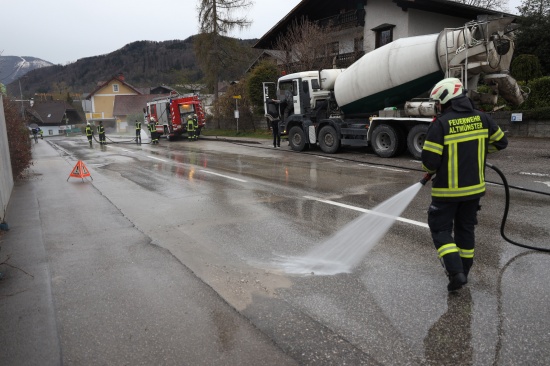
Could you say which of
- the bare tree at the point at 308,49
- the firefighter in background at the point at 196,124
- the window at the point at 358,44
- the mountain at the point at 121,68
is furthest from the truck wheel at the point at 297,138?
the mountain at the point at 121,68

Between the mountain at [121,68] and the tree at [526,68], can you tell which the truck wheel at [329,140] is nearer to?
the tree at [526,68]

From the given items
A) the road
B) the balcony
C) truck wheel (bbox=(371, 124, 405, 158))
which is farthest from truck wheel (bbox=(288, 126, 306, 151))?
the balcony

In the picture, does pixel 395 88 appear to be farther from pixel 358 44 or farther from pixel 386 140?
pixel 358 44

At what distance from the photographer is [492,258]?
4.53m

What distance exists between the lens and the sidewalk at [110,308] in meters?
3.02

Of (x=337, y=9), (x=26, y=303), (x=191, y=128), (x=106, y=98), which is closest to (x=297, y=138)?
(x=191, y=128)

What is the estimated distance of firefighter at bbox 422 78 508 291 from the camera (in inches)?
143

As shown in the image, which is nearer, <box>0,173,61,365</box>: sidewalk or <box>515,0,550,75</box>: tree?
<box>0,173,61,365</box>: sidewalk

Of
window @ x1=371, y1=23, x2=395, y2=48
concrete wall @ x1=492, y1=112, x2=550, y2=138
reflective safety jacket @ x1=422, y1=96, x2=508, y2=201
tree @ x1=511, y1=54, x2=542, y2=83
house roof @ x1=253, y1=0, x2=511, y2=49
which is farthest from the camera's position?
window @ x1=371, y1=23, x2=395, y2=48

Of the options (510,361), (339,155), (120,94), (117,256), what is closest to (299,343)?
(510,361)

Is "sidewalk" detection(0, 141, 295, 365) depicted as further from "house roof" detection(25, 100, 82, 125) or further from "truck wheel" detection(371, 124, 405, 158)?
"house roof" detection(25, 100, 82, 125)

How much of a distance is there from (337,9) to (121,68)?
119 m

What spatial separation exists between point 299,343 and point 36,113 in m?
93.9

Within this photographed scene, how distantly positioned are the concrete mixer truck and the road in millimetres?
3085
